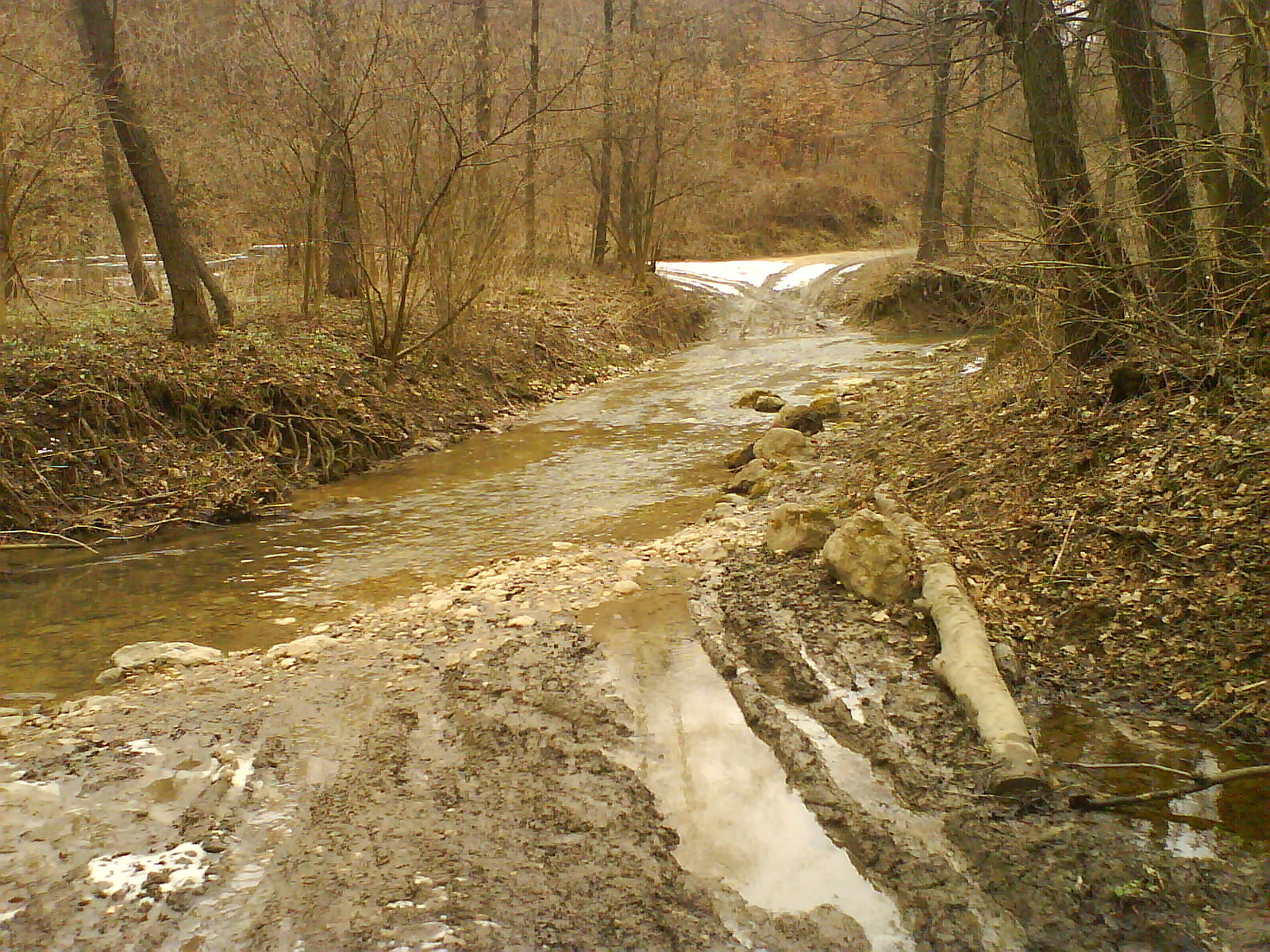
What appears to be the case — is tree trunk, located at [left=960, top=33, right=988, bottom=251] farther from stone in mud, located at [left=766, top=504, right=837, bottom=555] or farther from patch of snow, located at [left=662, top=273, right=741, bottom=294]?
patch of snow, located at [left=662, top=273, right=741, bottom=294]

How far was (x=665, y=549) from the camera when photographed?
705cm

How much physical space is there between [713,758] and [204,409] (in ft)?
24.1

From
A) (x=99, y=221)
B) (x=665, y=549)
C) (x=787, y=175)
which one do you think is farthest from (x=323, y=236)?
(x=787, y=175)

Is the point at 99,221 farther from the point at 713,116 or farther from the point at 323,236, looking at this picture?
the point at 713,116

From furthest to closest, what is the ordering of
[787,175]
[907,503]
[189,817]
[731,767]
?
[787,175], [907,503], [731,767], [189,817]

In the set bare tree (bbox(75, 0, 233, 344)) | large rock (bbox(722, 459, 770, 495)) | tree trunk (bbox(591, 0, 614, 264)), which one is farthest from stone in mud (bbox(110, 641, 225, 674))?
tree trunk (bbox(591, 0, 614, 264))

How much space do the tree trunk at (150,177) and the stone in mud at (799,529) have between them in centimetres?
716

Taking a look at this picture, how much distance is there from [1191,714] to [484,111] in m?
10.4

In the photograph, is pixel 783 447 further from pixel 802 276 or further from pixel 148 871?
pixel 802 276

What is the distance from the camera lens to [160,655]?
5430mm

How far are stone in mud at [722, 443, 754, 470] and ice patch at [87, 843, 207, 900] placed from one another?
6980mm

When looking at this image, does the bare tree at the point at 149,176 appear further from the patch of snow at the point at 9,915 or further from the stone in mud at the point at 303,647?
the patch of snow at the point at 9,915

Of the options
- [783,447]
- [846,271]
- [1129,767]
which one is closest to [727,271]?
[846,271]

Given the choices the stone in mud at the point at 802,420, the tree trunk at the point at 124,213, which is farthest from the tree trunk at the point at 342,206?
the stone in mud at the point at 802,420
